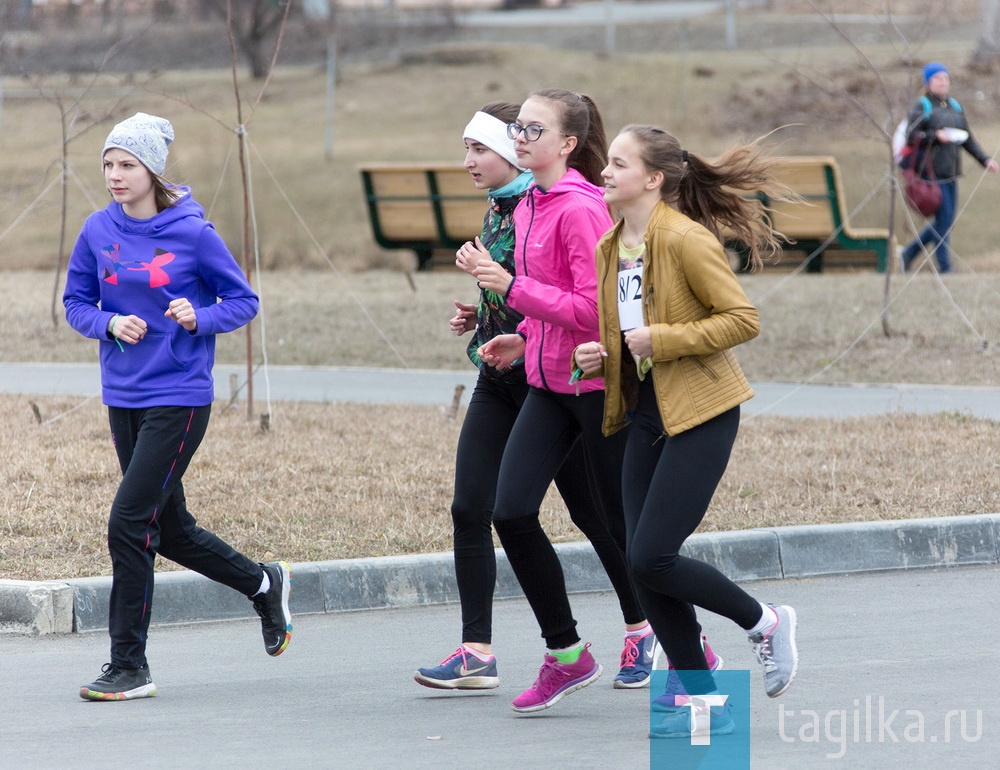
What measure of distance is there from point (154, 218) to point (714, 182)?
6.03ft

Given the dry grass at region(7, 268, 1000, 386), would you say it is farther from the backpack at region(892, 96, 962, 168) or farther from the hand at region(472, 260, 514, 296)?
the hand at region(472, 260, 514, 296)

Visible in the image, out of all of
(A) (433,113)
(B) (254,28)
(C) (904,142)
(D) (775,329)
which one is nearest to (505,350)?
(D) (775,329)

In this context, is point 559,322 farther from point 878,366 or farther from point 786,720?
point 878,366

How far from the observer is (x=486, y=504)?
16.9 ft

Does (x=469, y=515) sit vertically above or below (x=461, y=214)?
above

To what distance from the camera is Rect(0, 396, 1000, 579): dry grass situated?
6875 millimetres

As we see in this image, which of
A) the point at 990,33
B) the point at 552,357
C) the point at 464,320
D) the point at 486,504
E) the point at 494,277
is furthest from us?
the point at 990,33

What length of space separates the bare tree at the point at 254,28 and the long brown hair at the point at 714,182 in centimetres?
3114

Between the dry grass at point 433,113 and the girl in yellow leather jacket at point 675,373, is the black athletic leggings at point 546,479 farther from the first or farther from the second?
the dry grass at point 433,113

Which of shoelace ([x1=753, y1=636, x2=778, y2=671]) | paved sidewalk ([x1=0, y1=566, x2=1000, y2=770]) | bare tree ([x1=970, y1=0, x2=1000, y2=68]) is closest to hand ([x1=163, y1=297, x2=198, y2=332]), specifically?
paved sidewalk ([x1=0, y1=566, x2=1000, y2=770])

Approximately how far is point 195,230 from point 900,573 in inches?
142

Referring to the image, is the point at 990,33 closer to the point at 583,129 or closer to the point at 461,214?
the point at 461,214

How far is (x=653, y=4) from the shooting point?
49.3m

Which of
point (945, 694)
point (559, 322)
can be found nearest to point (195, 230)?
point (559, 322)
